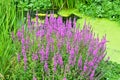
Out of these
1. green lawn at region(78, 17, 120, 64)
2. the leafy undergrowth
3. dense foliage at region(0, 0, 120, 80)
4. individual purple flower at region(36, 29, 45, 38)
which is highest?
individual purple flower at region(36, 29, 45, 38)

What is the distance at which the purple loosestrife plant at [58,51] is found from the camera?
7.76 feet

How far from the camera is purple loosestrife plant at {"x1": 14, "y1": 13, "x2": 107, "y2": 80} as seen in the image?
237cm

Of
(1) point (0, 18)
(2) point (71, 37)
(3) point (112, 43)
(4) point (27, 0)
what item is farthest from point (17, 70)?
(4) point (27, 0)

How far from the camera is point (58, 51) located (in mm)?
2426

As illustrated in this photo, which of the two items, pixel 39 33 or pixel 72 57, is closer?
pixel 72 57

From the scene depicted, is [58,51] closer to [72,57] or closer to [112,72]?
[72,57]

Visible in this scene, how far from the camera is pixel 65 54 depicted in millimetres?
2506

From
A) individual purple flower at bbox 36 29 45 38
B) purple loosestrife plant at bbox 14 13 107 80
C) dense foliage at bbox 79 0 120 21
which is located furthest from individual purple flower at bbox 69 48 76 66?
dense foliage at bbox 79 0 120 21

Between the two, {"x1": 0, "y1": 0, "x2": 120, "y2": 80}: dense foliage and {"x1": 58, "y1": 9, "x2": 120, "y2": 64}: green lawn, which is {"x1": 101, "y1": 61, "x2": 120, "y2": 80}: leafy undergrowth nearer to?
{"x1": 0, "y1": 0, "x2": 120, "y2": 80}: dense foliage

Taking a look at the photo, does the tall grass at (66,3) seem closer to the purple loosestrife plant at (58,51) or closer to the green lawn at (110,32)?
the green lawn at (110,32)

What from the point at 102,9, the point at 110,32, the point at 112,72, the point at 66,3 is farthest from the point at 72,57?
the point at 66,3

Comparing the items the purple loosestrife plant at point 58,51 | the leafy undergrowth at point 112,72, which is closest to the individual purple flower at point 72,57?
the purple loosestrife plant at point 58,51

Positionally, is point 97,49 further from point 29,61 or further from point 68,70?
point 29,61

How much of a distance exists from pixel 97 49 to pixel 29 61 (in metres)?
0.56
